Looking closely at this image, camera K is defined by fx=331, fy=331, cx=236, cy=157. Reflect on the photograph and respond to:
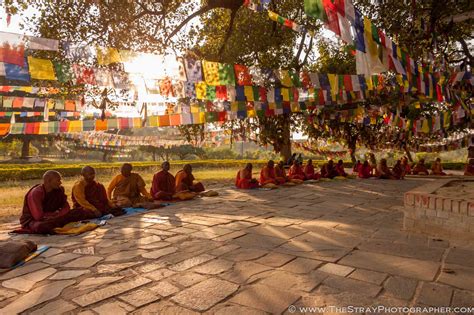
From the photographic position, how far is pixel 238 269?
11.7 ft

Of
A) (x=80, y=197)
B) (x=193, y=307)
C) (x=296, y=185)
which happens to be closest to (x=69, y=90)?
(x=80, y=197)

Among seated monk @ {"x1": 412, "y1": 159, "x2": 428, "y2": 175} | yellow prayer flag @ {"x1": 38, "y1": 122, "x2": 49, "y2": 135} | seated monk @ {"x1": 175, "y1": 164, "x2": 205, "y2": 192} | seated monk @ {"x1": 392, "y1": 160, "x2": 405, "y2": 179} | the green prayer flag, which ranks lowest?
seated monk @ {"x1": 412, "y1": 159, "x2": 428, "y2": 175}

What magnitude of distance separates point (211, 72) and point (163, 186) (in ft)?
10.8

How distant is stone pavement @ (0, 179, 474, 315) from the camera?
2818 millimetres

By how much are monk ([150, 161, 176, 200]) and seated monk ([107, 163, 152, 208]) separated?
0.38 m

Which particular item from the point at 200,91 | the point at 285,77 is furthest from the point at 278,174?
the point at 200,91

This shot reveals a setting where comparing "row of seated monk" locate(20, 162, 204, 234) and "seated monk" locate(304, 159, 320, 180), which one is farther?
"seated monk" locate(304, 159, 320, 180)

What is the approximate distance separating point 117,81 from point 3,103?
6.81m

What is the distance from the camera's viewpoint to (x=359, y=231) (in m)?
5.17

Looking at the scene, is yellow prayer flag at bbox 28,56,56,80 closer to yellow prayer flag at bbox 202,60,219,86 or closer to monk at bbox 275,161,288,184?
yellow prayer flag at bbox 202,60,219,86

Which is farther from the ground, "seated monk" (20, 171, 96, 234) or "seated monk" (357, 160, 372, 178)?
"seated monk" (20, 171, 96, 234)

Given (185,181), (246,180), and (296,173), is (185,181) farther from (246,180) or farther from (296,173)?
(296,173)

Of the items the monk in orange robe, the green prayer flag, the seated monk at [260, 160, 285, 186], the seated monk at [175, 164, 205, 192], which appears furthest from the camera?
the monk in orange robe

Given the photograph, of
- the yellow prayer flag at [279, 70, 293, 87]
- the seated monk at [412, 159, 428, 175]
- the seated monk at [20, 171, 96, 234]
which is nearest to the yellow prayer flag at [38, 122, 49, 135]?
the seated monk at [20, 171, 96, 234]
